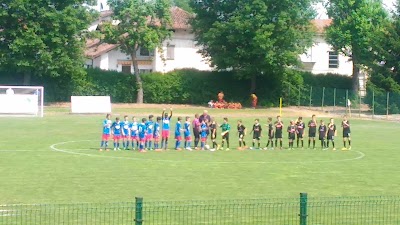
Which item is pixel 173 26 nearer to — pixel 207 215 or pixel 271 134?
pixel 271 134

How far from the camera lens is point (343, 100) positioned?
66.9 meters


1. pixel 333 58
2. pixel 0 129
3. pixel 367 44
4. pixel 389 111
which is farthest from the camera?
pixel 333 58

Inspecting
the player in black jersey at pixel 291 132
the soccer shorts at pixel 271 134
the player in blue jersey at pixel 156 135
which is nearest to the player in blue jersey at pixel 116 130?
the player in blue jersey at pixel 156 135

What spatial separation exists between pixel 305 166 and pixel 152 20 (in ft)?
139

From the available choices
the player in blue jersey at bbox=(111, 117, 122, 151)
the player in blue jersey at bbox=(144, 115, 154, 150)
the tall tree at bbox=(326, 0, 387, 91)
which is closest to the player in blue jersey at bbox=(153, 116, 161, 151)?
the player in blue jersey at bbox=(144, 115, 154, 150)

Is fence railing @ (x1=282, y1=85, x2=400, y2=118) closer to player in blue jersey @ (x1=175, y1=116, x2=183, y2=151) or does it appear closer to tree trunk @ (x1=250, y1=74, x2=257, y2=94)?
tree trunk @ (x1=250, y1=74, x2=257, y2=94)

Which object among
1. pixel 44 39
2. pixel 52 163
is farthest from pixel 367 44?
pixel 52 163

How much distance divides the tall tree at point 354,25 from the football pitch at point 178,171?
33.8 meters

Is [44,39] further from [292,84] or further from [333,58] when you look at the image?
[333,58]

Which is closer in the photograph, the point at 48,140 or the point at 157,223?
the point at 157,223

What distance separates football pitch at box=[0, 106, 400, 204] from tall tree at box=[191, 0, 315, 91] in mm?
26829

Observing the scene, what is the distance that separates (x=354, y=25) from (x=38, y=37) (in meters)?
30.7

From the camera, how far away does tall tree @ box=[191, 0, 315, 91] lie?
64312 millimetres

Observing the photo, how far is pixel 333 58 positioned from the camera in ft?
287
